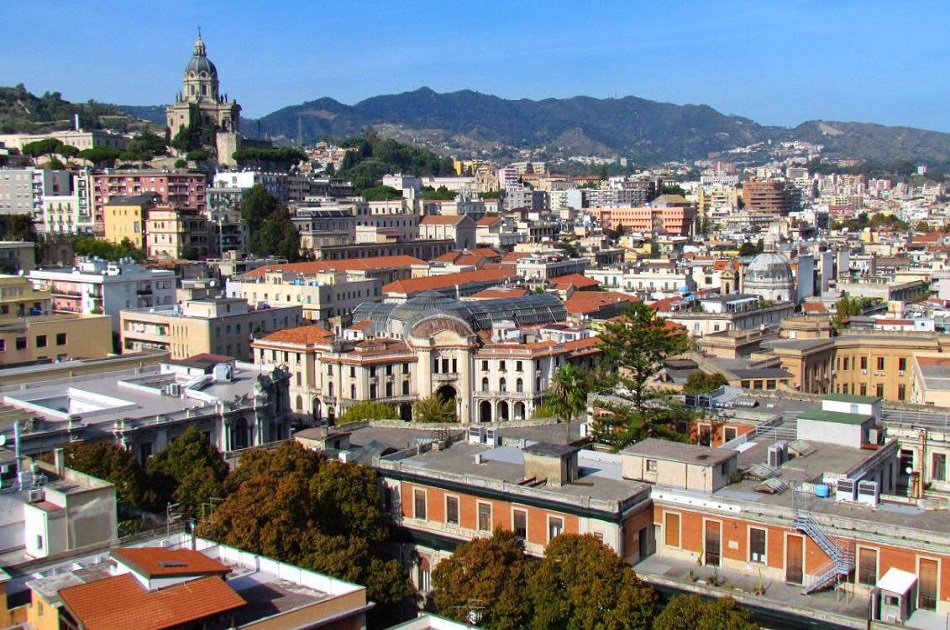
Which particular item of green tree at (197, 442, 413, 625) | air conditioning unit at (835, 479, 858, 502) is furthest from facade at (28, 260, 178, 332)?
air conditioning unit at (835, 479, 858, 502)

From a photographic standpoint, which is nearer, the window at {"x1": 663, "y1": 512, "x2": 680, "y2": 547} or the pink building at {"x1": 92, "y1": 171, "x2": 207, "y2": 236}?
the window at {"x1": 663, "y1": 512, "x2": 680, "y2": 547}

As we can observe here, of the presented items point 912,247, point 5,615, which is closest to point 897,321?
point 5,615

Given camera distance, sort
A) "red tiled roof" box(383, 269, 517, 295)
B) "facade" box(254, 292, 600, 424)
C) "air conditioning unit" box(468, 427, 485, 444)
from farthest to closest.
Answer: "red tiled roof" box(383, 269, 517, 295) → "facade" box(254, 292, 600, 424) → "air conditioning unit" box(468, 427, 485, 444)

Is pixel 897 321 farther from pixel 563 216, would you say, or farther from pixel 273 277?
pixel 563 216

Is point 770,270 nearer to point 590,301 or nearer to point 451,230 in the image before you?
point 590,301

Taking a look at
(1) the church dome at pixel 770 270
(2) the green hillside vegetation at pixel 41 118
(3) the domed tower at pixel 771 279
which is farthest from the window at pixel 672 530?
(2) the green hillside vegetation at pixel 41 118

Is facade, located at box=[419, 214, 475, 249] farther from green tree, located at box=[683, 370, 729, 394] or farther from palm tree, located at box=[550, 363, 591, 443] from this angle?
green tree, located at box=[683, 370, 729, 394]

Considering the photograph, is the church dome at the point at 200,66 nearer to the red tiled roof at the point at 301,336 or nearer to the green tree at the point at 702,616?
the red tiled roof at the point at 301,336
